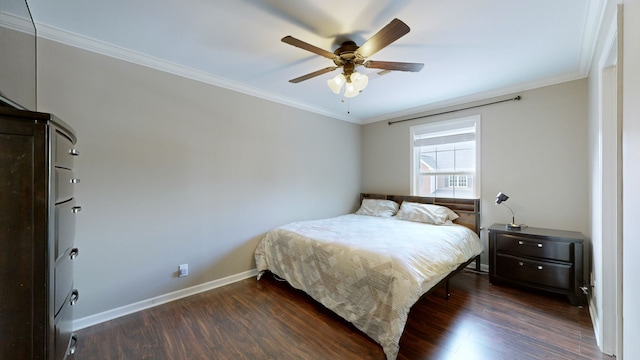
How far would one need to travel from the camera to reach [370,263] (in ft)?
6.41

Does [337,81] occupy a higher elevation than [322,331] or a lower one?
higher

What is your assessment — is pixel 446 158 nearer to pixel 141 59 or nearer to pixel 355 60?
pixel 355 60

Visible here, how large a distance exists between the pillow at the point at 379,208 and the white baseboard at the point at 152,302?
2.14 m

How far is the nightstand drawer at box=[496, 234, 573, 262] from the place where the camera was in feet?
8.10

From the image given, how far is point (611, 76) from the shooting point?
1.73 m

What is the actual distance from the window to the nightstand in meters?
0.81

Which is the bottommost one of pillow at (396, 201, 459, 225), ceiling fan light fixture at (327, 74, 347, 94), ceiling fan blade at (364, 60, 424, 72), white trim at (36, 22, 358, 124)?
pillow at (396, 201, 459, 225)

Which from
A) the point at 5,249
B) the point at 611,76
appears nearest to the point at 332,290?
the point at 5,249

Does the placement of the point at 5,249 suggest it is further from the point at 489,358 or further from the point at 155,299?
the point at 489,358

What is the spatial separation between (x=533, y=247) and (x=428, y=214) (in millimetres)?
1157

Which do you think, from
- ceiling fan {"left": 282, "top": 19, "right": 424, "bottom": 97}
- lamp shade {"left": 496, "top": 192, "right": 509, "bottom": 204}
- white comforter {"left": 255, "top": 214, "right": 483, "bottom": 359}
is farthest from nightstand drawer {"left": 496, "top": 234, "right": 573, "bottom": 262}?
ceiling fan {"left": 282, "top": 19, "right": 424, "bottom": 97}

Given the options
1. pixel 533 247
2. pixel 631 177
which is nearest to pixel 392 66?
pixel 631 177

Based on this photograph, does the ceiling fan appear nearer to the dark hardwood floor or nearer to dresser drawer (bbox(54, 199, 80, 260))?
dresser drawer (bbox(54, 199, 80, 260))

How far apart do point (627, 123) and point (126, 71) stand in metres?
3.54
